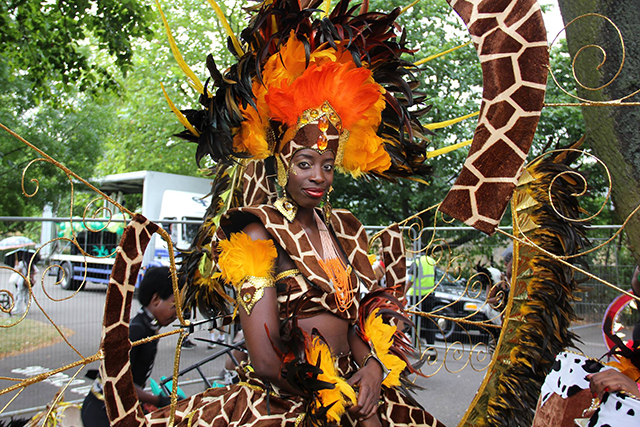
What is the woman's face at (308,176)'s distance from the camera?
2.20m

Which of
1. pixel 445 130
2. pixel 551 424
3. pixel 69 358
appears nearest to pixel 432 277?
pixel 445 130

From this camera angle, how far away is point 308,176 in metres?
2.20

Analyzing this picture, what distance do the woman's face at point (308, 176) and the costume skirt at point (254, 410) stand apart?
812 millimetres

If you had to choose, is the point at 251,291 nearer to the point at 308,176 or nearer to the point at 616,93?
the point at 308,176

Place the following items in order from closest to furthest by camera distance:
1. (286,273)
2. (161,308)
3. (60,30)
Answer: (286,273) → (161,308) → (60,30)

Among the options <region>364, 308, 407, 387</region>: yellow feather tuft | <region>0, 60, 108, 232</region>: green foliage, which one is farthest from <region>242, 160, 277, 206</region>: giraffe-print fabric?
<region>0, 60, 108, 232</region>: green foliage

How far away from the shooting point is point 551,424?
221 cm

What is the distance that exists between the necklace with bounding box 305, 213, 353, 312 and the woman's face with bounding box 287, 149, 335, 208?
243mm

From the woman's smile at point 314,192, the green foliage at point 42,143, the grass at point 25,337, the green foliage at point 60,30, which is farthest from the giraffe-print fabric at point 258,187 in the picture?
the green foliage at point 42,143

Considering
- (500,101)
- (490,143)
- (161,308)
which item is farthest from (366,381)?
(161,308)

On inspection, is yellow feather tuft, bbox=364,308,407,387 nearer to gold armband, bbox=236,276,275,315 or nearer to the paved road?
gold armband, bbox=236,276,275,315

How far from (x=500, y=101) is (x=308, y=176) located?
2.70ft

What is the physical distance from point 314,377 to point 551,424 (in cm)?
114

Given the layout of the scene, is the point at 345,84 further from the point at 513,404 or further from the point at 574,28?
the point at 513,404
